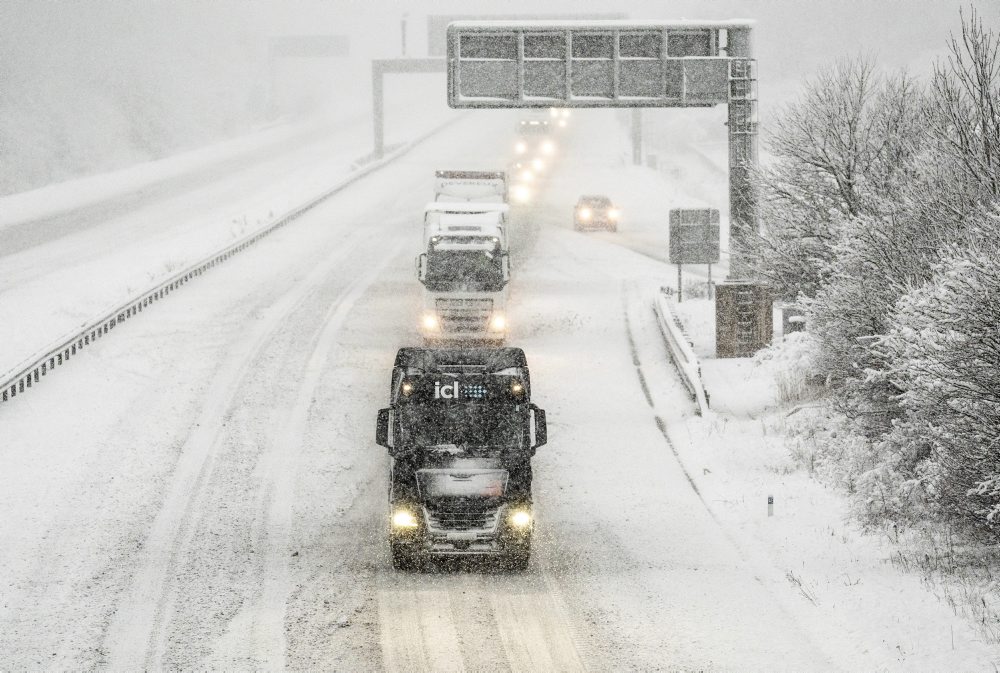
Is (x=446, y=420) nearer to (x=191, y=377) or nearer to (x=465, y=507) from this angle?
(x=465, y=507)

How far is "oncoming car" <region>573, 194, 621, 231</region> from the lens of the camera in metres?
48.9

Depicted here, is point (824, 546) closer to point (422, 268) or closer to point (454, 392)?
point (454, 392)

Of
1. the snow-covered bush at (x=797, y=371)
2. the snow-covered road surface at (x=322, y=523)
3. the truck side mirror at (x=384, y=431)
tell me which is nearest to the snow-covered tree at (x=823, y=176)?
the snow-covered bush at (x=797, y=371)

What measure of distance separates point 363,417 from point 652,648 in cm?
1068

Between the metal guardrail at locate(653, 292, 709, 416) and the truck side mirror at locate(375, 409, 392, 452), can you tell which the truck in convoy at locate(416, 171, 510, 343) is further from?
the truck side mirror at locate(375, 409, 392, 452)

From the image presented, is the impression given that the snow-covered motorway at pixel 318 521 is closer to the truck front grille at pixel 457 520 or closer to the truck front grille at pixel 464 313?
the truck front grille at pixel 457 520

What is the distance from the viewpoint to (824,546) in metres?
16.9

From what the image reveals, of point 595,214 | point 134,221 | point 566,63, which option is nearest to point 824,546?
point 566,63

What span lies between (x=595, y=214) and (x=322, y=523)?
3288cm

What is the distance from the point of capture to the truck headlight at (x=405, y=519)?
1541 cm

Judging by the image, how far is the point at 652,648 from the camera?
13.8 metres

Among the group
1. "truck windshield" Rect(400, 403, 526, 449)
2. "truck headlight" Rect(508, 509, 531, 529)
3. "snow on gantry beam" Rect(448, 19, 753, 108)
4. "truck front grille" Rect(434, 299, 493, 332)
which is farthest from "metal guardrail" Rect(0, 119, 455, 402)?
"truck headlight" Rect(508, 509, 531, 529)

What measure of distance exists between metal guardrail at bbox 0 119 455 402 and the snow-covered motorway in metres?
0.42

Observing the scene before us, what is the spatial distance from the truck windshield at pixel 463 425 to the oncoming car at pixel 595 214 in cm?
3307
